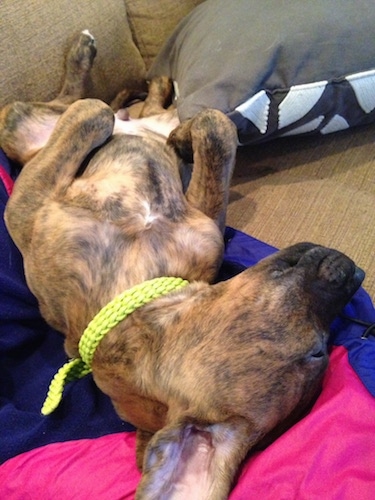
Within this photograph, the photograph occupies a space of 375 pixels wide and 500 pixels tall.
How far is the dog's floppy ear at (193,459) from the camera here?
1.15m

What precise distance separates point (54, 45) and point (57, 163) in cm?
59

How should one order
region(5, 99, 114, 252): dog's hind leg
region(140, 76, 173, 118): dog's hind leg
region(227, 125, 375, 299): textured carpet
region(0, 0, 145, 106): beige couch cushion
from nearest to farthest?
1. region(5, 99, 114, 252): dog's hind leg
2. region(227, 125, 375, 299): textured carpet
3. region(0, 0, 145, 106): beige couch cushion
4. region(140, 76, 173, 118): dog's hind leg

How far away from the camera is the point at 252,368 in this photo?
4.15 feet

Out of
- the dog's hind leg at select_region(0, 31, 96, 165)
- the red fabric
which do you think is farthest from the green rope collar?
the dog's hind leg at select_region(0, 31, 96, 165)

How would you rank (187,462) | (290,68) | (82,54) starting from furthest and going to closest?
(82,54) < (290,68) < (187,462)

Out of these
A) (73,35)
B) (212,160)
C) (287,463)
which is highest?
(73,35)

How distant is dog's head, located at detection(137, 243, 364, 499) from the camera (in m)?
1.19

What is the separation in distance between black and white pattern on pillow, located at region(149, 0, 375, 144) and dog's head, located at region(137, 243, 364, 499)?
63 centimetres

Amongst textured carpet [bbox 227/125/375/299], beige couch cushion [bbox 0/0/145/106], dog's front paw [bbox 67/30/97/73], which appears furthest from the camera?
dog's front paw [bbox 67/30/97/73]

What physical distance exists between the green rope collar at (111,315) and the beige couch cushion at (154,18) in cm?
125

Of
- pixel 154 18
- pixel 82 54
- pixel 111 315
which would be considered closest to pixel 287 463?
pixel 111 315

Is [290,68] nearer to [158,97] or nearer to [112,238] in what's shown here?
[158,97]

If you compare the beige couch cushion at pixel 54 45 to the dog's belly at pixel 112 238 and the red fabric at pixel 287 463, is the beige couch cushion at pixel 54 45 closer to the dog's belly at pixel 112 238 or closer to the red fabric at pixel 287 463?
the dog's belly at pixel 112 238

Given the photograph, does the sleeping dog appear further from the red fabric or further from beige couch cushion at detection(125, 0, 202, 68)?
beige couch cushion at detection(125, 0, 202, 68)
